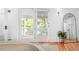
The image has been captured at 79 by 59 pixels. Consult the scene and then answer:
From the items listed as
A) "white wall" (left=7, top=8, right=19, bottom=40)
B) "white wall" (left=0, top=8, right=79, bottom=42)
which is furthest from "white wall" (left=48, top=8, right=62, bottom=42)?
"white wall" (left=7, top=8, right=19, bottom=40)

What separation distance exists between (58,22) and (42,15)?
174 mm

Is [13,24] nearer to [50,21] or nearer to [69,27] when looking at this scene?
[50,21]

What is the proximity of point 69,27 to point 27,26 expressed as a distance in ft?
1.38

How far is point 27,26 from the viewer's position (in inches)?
51.6

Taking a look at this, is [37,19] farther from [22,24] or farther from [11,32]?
[11,32]

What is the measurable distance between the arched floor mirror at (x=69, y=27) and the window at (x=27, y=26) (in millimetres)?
338

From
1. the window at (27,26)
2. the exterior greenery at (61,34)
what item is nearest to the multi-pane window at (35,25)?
the window at (27,26)

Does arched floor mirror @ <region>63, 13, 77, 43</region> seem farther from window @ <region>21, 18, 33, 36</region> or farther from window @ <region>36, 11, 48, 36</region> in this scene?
window @ <region>21, 18, 33, 36</region>

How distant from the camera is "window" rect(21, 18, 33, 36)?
1.31 metres

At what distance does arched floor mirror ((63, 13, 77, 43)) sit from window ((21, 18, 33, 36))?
0.34 metres

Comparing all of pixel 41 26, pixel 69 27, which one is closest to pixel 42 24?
pixel 41 26
